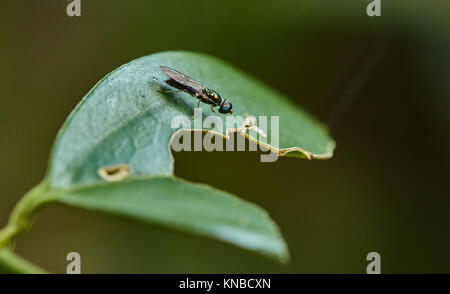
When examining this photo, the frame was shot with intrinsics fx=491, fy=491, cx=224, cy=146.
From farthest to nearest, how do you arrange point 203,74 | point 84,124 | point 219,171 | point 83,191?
point 219,171 → point 203,74 → point 84,124 → point 83,191

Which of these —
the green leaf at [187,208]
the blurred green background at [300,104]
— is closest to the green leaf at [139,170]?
the green leaf at [187,208]

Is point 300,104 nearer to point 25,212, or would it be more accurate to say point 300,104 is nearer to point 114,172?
point 114,172

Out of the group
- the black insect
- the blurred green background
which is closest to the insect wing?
the black insect

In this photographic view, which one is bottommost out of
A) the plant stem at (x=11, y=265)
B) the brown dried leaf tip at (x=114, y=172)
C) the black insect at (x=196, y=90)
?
the plant stem at (x=11, y=265)

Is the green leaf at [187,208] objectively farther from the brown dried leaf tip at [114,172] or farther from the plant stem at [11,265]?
the plant stem at [11,265]

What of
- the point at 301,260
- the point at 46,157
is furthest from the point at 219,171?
the point at 46,157
